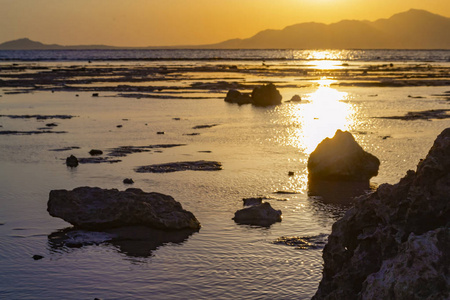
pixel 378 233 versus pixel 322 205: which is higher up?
pixel 378 233

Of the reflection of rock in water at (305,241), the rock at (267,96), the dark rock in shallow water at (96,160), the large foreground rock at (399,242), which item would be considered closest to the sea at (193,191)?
the reflection of rock in water at (305,241)

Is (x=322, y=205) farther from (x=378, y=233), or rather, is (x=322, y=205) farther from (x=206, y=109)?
(x=206, y=109)

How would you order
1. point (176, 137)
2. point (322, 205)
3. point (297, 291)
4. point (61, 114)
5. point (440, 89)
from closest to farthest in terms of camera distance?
point (297, 291) → point (322, 205) → point (176, 137) → point (61, 114) → point (440, 89)

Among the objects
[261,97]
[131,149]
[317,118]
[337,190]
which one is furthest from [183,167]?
[261,97]

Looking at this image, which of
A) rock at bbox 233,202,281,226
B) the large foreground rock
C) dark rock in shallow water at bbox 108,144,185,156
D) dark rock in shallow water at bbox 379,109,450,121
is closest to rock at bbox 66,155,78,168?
dark rock in shallow water at bbox 108,144,185,156

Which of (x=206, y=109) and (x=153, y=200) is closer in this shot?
(x=153, y=200)

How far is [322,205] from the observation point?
14086mm

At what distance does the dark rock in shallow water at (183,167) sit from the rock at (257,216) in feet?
17.5

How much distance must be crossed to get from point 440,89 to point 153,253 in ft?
149

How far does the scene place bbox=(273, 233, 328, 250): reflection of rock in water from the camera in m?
11.1

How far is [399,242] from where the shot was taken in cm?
665

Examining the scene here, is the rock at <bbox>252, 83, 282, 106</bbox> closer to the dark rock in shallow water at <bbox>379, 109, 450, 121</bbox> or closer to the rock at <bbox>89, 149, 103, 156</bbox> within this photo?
the dark rock in shallow water at <bbox>379, 109, 450, 121</bbox>

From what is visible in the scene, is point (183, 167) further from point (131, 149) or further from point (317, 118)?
point (317, 118)

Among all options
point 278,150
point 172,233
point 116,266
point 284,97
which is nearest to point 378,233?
point 116,266
